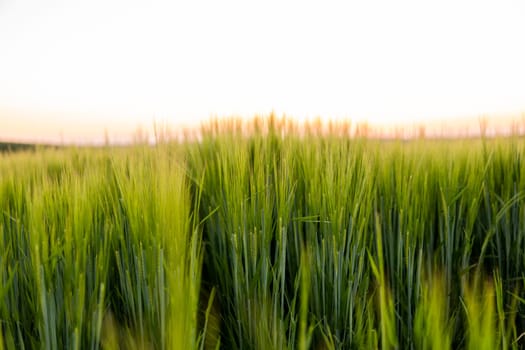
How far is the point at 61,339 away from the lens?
87 centimetres

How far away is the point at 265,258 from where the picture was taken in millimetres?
956

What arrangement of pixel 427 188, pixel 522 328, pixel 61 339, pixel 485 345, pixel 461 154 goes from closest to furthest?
pixel 485 345
pixel 61 339
pixel 522 328
pixel 427 188
pixel 461 154

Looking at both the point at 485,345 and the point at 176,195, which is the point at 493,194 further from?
the point at 176,195

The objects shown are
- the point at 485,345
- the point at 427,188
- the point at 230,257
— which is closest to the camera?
the point at 485,345

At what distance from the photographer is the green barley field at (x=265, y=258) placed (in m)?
0.85

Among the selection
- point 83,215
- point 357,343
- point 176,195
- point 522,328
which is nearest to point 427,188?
point 522,328

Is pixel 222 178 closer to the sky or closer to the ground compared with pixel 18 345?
closer to the sky

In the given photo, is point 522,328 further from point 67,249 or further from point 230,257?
point 67,249

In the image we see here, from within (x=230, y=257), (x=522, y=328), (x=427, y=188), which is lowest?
(x=522, y=328)

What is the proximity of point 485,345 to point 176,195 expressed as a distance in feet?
2.00

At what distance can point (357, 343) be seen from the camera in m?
0.93

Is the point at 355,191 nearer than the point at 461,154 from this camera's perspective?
Yes

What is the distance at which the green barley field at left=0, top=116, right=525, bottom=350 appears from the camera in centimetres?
85

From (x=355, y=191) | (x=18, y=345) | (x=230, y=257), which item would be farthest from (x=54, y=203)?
(x=355, y=191)
